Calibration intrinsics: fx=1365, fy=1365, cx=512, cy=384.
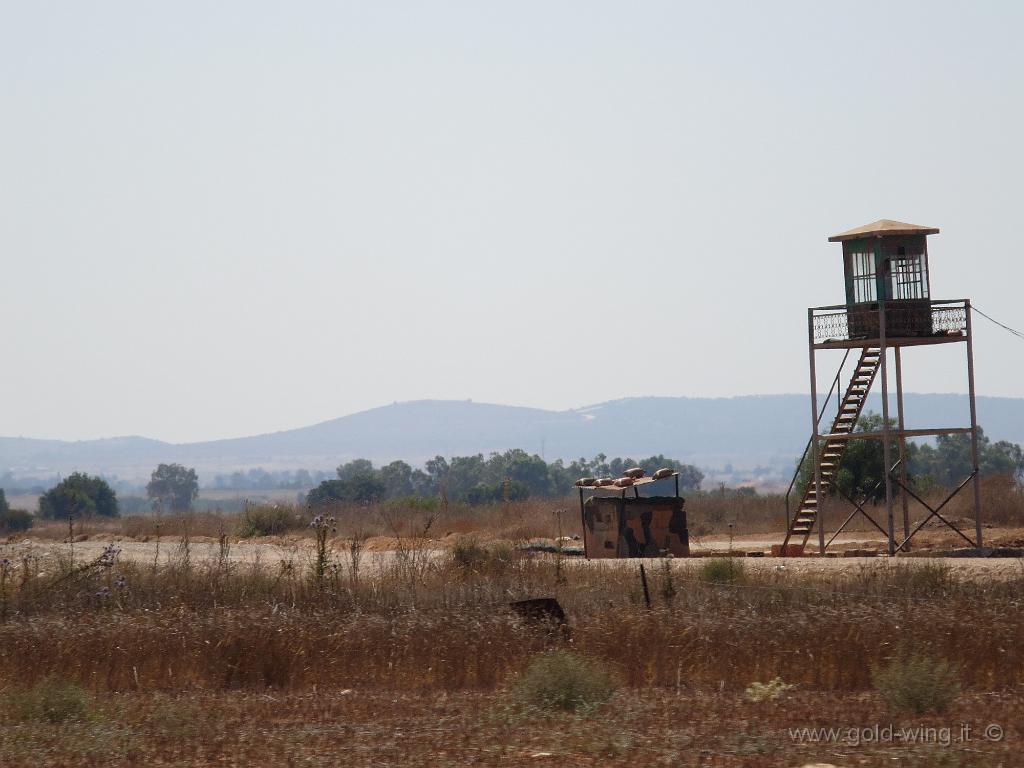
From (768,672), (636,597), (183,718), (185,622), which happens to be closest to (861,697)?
(768,672)

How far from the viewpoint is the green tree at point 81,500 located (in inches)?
3428

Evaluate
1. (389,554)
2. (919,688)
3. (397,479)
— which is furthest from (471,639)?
(397,479)

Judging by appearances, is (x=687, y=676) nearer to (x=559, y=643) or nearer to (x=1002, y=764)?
(x=559, y=643)

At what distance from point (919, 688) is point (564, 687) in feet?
11.3

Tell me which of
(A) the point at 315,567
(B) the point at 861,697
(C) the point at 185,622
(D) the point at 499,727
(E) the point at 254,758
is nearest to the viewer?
(E) the point at 254,758

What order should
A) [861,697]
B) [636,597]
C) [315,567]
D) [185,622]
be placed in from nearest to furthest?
1. [861,697]
2. [185,622]
3. [636,597]
4. [315,567]

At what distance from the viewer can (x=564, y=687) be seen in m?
13.8

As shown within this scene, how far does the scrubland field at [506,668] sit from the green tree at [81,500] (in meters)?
65.7

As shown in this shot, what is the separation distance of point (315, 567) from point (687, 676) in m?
7.49

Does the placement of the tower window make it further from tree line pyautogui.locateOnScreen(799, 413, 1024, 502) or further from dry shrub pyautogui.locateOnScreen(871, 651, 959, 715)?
dry shrub pyautogui.locateOnScreen(871, 651, 959, 715)

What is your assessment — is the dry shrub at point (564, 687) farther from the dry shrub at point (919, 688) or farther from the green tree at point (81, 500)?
the green tree at point (81, 500)

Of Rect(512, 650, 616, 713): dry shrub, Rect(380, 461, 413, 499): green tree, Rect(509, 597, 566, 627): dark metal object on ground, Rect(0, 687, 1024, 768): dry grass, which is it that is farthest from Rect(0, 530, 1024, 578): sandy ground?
Rect(380, 461, 413, 499): green tree

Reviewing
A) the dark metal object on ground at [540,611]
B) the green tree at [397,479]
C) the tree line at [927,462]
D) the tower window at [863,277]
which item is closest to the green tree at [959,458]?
the tree line at [927,462]

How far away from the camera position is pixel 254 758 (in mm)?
11680
